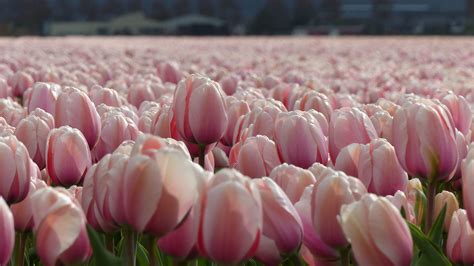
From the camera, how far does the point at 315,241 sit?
1.46m

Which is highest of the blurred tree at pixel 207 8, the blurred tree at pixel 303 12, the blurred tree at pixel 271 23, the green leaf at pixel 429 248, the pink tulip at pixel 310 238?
the pink tulip at pixel 310 238

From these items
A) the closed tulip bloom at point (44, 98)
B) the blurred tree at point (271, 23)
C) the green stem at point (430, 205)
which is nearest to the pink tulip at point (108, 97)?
the closed tulip bloom at point (44, 98)

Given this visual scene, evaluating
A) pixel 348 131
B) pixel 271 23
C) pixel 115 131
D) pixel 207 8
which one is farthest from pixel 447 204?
pixel 207 8

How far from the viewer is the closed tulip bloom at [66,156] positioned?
1.94 m

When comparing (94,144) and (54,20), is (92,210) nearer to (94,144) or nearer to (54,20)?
(94,144)

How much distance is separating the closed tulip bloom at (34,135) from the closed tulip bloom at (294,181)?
34.0 inches

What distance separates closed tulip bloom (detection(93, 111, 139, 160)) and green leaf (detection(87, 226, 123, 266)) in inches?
36.5

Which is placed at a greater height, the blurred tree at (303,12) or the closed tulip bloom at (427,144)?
the closed tulip bloom at (427,144)

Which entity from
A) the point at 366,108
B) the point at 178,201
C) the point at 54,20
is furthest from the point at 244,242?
the point at 54,20

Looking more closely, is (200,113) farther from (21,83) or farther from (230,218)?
(21,83)

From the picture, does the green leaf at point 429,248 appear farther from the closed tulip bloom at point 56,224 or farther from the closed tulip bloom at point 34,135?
the closed tulip bloom at point 34,135

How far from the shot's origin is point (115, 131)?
90.0 inches

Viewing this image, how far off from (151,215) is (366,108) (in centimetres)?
169

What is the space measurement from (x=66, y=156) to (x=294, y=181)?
2.01 feet
